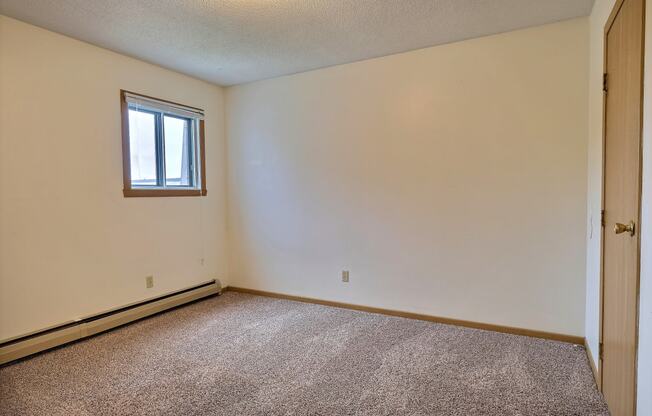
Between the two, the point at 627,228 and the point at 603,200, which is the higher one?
the point at 603,200

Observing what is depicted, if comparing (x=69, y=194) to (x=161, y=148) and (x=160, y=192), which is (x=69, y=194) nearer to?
(x=160, y=192)

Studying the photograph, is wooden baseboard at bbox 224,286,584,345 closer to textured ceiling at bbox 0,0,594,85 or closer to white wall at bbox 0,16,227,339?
white wall at bbox 0,16,227,339

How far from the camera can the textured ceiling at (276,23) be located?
2.45 metres

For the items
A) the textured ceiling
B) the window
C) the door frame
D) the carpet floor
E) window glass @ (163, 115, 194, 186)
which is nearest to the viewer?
the door frame

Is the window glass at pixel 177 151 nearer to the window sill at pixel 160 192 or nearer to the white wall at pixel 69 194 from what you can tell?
the window sill at pixel 160 192

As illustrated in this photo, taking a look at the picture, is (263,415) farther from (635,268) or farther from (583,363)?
(583,363)

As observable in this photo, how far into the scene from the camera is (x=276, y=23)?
2707 millimetres

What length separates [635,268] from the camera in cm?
151

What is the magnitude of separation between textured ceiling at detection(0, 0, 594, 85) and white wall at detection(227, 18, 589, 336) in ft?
0.86

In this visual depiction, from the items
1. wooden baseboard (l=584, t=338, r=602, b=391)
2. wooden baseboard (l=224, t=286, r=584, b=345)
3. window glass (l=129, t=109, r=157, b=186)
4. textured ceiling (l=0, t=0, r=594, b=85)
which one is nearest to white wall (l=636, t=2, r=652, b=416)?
wooden baseboard (l=584, t=338, r=602, b=391)

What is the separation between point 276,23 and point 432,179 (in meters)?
1.75

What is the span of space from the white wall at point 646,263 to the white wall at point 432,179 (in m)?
1.43

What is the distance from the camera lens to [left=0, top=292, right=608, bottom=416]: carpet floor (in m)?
2.02

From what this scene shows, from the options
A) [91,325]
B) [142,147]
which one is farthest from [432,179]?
[91,325]
